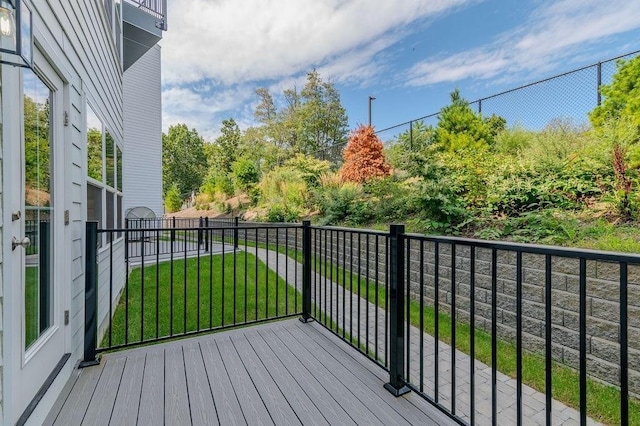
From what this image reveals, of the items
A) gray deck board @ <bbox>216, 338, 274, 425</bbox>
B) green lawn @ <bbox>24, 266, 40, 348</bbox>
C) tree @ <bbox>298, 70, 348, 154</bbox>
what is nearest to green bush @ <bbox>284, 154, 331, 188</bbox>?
tree @ <bbox>298, 70, 348, 154</bbox>

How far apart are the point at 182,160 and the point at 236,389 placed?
2565 centimetres

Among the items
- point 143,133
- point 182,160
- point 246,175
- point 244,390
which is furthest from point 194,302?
point 182,160

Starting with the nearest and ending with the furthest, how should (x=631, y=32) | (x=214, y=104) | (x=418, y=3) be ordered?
(x=631, y=32), (x=418, y=3), (x=214, y=104)

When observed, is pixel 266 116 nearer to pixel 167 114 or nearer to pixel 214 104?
pixel 214 104

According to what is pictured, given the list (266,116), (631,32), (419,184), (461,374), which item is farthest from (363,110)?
(461,374)

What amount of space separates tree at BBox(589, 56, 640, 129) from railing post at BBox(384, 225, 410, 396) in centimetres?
474

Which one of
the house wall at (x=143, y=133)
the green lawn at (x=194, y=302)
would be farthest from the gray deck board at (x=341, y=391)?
the house wall at (x=143, y=133)

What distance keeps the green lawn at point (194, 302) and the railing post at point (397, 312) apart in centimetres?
122

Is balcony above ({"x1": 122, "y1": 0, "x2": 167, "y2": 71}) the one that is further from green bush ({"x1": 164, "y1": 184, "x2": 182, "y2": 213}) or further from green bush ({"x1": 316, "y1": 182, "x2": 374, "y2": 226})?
green bush ({"x1": 164, "y1": 184, "x2": 182, "y2": 213})

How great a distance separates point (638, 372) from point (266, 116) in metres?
19.9

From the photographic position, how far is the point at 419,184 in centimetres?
460

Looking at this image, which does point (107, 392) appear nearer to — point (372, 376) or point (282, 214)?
point (372, 376)

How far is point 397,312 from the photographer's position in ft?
6.23

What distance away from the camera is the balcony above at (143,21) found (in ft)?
17.4
